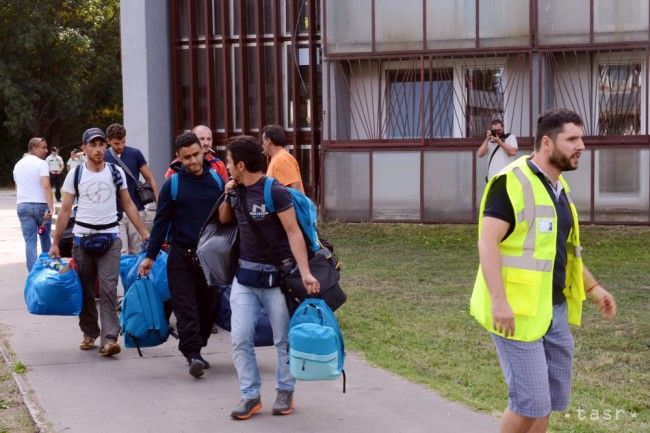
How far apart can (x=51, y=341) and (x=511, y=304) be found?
565 centimetres

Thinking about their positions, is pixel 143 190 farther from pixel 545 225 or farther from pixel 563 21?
pixel 563 21

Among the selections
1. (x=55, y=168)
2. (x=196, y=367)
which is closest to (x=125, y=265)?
(x=196, y=367)

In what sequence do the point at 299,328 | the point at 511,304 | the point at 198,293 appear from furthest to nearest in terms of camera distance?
the point at 198,293 < the point at 299,328 < the point at 511,304

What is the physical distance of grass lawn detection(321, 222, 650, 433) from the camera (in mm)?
6875

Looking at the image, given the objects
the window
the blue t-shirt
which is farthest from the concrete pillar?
the blue t-shirt

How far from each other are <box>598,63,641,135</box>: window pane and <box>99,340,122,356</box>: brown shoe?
39.6 ft

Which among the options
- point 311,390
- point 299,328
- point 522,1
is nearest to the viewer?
point 299,328

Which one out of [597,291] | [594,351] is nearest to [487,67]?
[594,351]

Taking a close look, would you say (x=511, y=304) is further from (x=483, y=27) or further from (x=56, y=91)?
(x=56, y=91)

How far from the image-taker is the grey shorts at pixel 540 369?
4.77 metres

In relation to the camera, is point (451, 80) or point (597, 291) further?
point (451, 80)

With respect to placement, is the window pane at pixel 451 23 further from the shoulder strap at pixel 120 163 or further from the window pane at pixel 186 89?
the shoulder strap at pixel 120 163

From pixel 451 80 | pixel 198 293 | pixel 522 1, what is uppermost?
pixel 522 1

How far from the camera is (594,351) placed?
8406 millimetres
